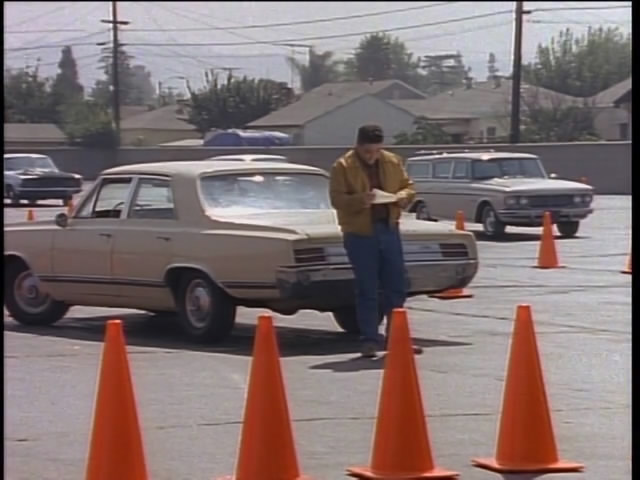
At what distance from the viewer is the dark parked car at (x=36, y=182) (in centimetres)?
3731

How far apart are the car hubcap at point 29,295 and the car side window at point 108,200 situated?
80 centimetres

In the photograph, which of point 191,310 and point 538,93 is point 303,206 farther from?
point 538,93

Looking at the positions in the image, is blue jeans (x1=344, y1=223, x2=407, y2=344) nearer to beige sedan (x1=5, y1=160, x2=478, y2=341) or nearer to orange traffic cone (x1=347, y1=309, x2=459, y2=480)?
beige sedan (x1=5, y1=160, x2=478, y2=341)

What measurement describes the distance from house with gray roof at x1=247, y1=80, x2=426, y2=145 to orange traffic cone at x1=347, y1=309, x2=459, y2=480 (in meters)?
32.6

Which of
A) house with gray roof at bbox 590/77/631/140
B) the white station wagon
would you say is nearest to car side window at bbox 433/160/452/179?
the white station wagon

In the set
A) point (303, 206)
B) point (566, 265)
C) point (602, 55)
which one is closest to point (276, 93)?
point (602, 55)

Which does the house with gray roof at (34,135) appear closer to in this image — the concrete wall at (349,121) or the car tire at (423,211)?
the concrete wall at (349,121)

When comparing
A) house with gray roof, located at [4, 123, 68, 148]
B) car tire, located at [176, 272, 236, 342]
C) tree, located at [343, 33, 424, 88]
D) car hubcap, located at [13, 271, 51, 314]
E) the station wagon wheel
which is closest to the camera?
car tire, located at [176, 272, 236, 342]

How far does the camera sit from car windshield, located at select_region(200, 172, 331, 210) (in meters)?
11.5

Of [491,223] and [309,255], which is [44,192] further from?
[309,255]

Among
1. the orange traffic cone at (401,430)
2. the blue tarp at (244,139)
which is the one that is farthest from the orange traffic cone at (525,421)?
the blue tarp at (244,139)

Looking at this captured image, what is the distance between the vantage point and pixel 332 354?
Result: 1074 centimetres

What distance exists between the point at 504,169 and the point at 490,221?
4.50 ft

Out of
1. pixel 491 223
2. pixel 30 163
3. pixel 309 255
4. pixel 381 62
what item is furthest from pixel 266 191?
pixel 381 62
